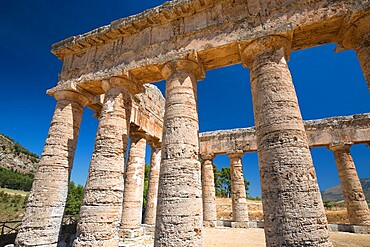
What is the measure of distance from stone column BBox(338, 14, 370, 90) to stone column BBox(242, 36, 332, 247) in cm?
175

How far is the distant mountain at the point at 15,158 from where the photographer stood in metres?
84.5

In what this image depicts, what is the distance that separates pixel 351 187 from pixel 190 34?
51.8ft

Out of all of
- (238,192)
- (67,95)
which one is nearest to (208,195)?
(238,192)

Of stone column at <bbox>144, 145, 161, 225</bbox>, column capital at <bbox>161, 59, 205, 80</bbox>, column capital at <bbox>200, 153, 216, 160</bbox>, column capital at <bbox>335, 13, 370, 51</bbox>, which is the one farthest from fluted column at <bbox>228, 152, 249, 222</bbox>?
column capital at <bbox>335, 13, 370, 51</bbox>

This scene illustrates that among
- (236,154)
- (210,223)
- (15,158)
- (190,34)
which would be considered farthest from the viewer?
(15,158)

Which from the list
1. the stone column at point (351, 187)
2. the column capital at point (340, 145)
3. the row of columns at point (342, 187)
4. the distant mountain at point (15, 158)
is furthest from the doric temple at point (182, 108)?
the distant mountain at point (15, 158)

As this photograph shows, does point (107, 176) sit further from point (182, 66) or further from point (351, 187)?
point (351, 187)

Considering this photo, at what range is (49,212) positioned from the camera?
7535 millimetres

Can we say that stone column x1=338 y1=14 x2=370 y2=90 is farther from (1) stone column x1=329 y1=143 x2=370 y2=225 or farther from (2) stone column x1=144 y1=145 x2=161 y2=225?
(2) stone column x1=144 y1=145 x2=161 y2=225

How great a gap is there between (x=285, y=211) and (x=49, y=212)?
810 cm

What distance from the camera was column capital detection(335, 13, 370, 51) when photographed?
583cm

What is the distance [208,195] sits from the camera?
56.1 feet

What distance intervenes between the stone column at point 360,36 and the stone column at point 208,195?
13.1 m

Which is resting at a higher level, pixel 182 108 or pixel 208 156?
pixel 208 156
